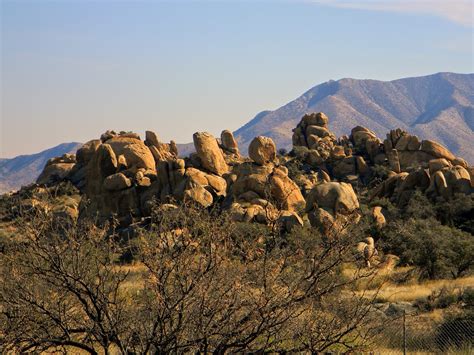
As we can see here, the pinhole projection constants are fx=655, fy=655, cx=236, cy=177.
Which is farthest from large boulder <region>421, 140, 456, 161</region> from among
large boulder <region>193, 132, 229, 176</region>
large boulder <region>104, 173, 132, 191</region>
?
large boulder <region>104, 173, 132, 191</region>

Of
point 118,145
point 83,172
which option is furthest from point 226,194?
point 83,172

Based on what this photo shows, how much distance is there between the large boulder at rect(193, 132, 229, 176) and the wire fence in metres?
29.2

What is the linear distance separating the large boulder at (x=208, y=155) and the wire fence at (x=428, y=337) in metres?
29.2

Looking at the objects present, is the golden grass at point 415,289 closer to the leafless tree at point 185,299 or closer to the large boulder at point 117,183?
the leafless tree at point 185,299

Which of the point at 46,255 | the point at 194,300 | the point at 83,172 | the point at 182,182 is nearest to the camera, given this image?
the point at 194,300

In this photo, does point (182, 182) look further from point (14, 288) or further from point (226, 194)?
point (14, 288)

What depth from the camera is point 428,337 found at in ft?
54.9

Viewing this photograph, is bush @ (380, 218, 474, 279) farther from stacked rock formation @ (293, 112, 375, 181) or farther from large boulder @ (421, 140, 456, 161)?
large boulder @ (421, 140, 456, 161)

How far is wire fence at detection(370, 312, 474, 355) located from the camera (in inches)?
592

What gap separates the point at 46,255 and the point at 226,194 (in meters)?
Answer: 35.0

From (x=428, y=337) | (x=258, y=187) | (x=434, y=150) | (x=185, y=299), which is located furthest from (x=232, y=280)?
(x=434, y=150)

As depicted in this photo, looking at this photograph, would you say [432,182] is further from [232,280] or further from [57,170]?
[232,280]

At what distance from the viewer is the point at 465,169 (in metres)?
44.6

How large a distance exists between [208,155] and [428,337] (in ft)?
102
